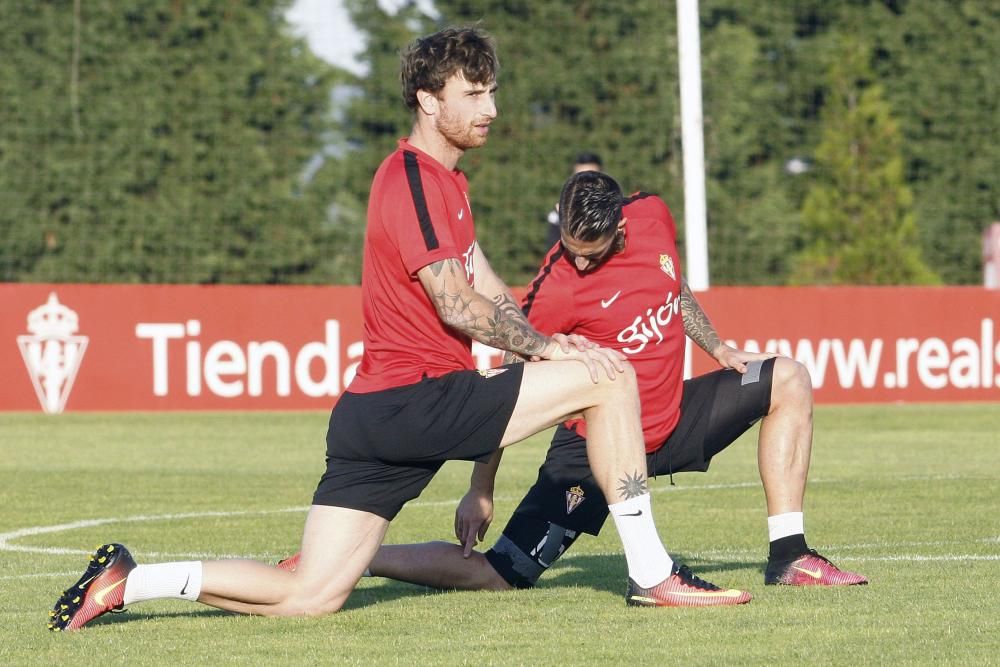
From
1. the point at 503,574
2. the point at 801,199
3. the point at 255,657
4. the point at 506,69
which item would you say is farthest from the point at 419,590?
the point at 801,199

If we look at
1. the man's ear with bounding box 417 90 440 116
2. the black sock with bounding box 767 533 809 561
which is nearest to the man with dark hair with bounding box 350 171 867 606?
the black sock with bounding box 767 533 809 561

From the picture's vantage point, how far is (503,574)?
661cm

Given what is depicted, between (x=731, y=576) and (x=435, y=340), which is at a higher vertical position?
(x=435, y=340)

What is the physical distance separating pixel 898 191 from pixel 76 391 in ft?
80.3

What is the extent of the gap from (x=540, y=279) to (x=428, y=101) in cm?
99

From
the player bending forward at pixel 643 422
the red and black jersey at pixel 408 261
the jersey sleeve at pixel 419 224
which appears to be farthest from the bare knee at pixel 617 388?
the player bending forward at pixel 643 422

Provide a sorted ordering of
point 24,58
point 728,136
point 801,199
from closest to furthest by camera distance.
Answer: point 24,58 < point 728,136 < point 801,199

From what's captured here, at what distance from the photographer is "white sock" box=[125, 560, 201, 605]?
18.9ft

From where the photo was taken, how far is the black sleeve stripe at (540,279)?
6605 mm

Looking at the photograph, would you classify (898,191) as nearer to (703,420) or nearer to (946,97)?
(946,97)

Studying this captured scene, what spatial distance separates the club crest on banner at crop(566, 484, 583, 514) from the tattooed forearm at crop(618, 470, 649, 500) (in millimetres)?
752

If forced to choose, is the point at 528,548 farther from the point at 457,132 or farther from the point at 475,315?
the point at 457,132

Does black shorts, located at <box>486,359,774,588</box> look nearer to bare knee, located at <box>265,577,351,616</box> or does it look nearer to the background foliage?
bare knee, located at <box>265,577,351,616</box>

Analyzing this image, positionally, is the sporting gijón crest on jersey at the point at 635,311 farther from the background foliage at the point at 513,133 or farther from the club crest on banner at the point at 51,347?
the background foliage at the point at 513,133
